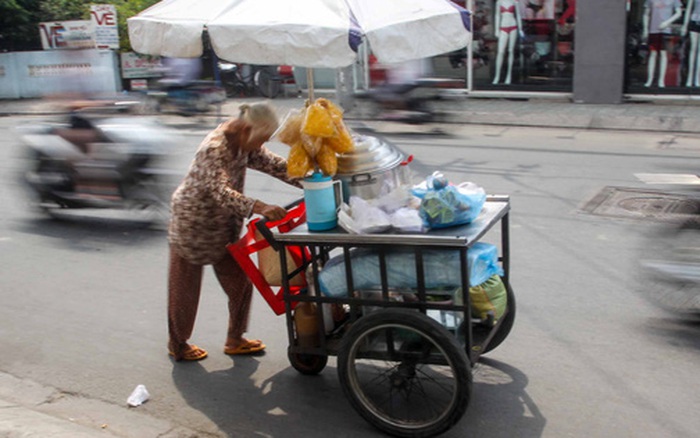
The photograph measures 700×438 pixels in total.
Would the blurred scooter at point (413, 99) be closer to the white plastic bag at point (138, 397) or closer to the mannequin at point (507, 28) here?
the mannequin at point (507, 28)

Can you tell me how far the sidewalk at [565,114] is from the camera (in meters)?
12.3

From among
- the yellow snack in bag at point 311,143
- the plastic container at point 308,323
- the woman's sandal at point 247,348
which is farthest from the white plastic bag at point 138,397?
the yellow snack in bag at point 311,143

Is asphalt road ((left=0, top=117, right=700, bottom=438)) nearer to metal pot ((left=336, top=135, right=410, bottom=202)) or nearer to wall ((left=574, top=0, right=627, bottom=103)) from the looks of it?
metal pot ((left=336, top=135, right=410, bottom=202))

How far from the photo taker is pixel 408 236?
3.46m

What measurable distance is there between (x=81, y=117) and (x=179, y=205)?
4.00m

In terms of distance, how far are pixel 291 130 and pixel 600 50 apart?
12008 millimetres

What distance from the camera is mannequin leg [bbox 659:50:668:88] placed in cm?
1419

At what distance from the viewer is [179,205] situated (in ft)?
14.1

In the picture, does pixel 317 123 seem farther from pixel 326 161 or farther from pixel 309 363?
pixel 309 363

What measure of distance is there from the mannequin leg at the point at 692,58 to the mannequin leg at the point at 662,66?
15.4 inches

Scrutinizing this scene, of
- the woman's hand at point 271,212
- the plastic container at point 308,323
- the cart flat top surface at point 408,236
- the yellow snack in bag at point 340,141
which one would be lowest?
the plastic container at point 308,323

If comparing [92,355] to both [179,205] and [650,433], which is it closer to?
[179,205]

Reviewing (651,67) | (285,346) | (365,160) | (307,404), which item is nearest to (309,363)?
(307,404)

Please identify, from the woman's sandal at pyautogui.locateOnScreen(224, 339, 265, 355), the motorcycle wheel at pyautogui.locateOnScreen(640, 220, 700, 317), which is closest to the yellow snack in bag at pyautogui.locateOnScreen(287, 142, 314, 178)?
the woman's sandal at pyautogui.locateOnScreen(224, 339, 265, 355)
